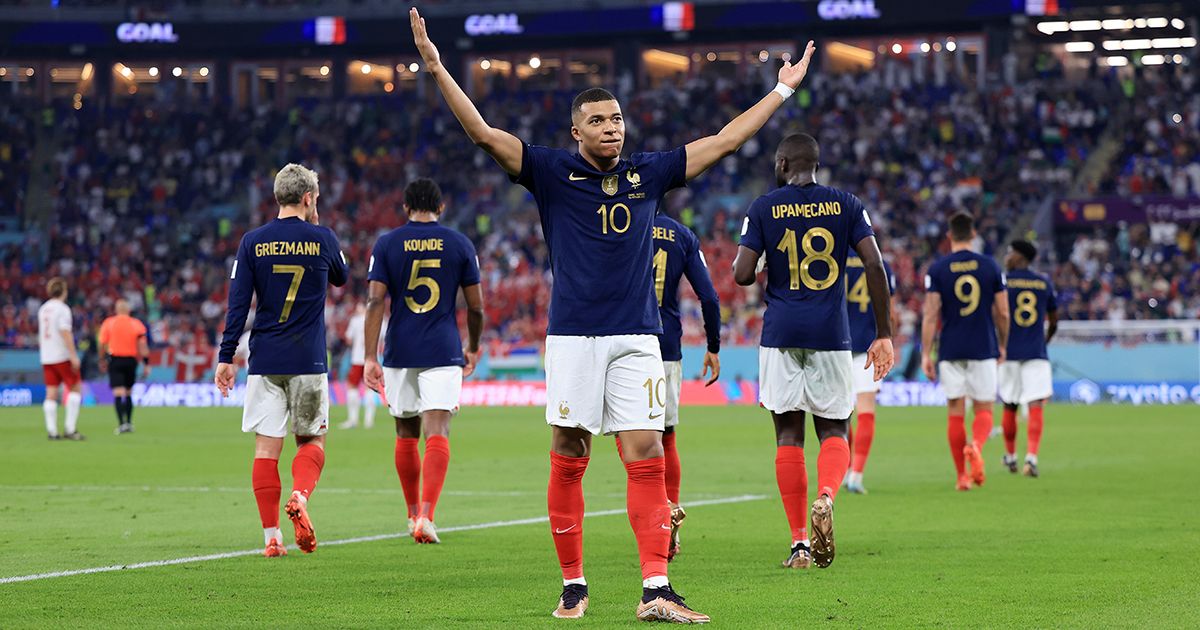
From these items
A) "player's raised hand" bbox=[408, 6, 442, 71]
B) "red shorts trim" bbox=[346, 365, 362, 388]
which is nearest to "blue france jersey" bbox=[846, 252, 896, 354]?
"player's raised hand" bbox=[408, 6, 442, 71]

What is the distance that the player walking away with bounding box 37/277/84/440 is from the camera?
24.3 m

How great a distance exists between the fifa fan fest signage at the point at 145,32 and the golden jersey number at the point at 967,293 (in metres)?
43.0

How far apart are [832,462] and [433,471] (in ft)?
9.68

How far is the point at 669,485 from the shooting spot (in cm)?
1045

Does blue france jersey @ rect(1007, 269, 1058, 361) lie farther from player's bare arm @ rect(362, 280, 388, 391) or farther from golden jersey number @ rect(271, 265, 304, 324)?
golden jersey number @ rect(271, 265, 304, 324)

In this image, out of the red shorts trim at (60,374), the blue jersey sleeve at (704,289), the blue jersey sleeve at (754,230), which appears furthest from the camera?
the red shorts trim at (60,374)

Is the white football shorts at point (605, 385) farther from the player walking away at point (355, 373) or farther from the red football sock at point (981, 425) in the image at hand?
the player walking away at point (355, 373)

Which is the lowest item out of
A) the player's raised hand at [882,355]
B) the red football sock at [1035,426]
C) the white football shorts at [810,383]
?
the red football sock at [1035,426]

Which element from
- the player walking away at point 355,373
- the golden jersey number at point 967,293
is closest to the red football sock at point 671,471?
the golden jersey number at point 967,293

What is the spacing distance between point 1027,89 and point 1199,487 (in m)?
36.1

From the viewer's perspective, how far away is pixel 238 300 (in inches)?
395

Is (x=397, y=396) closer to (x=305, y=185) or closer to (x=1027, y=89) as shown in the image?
(x=305, y=185)

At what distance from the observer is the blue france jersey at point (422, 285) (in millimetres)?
11008

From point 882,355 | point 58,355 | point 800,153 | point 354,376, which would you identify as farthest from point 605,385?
point 354,376
